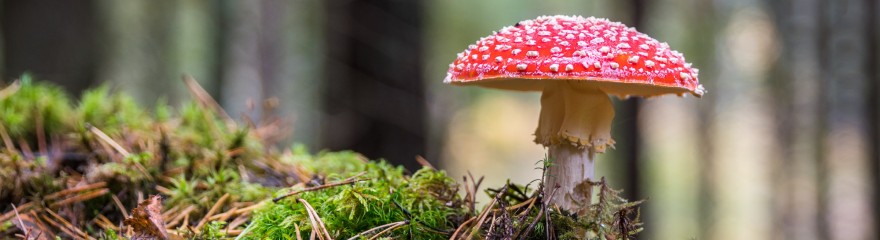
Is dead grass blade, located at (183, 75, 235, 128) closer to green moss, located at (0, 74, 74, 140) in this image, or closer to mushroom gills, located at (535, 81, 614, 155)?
green moss, located at (0, 74, 74, 140)

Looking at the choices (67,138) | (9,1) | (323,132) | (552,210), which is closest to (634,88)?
(552,210)

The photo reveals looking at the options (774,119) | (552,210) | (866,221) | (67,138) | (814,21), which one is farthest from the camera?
(774,119)

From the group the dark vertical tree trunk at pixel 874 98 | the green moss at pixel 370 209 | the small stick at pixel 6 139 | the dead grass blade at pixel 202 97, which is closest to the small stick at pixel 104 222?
the green moss at pixel 370 209

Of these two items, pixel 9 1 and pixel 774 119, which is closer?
pixel 9 1

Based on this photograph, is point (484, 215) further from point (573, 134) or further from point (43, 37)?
point (43, 37)

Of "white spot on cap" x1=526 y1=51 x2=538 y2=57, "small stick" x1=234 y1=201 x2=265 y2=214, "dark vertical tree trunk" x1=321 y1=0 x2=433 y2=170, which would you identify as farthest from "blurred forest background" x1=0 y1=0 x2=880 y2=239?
"small stick" x1=234 y1=201 x2=265 y2=214

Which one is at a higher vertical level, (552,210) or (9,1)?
(9,1)

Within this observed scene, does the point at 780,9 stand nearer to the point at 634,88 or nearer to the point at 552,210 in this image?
→ the point at 634,88
